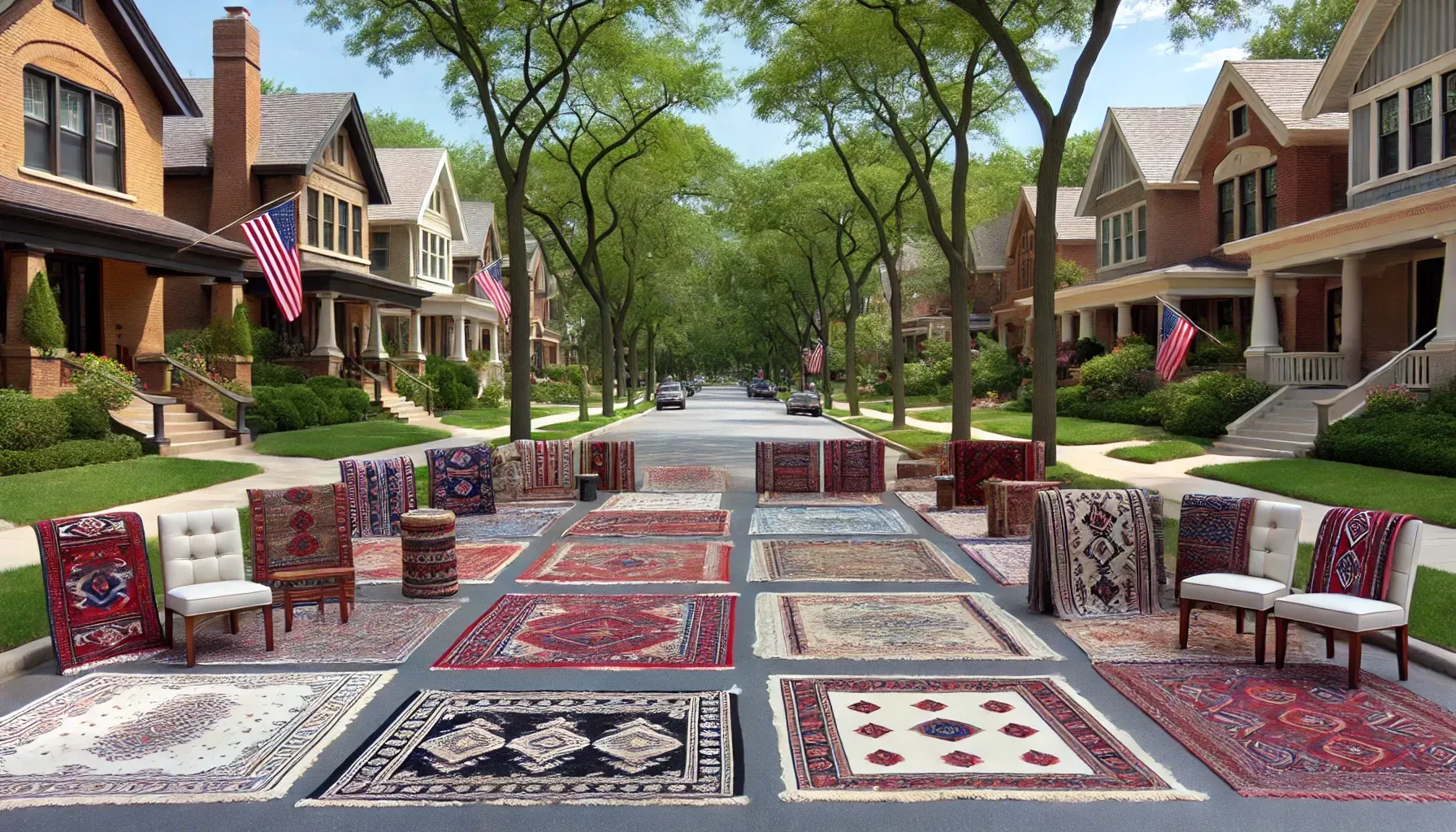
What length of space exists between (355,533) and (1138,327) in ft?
109

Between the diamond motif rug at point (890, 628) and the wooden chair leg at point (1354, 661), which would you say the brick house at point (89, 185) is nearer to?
the diamond motif rug at point (890, 628)

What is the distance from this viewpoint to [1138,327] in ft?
131

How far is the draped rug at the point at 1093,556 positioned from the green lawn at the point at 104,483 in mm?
12184

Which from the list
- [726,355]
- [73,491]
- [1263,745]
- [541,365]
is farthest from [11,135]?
[726,355]

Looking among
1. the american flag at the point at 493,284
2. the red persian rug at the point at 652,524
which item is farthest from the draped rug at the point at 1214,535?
the american flag at the point at 493,284

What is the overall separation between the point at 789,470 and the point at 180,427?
14.1 meters

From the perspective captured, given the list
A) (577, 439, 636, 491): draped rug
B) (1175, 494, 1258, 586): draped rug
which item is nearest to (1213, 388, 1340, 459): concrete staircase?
(577, 439, 636, 491): draped rug

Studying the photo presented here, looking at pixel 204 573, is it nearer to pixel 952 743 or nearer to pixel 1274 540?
pixel 952 743

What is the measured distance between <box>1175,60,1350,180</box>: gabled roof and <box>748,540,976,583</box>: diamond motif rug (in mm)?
21038

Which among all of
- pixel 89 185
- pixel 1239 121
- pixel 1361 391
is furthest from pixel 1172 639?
pixel 1239 121

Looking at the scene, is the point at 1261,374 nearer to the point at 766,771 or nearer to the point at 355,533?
the point at 355,533

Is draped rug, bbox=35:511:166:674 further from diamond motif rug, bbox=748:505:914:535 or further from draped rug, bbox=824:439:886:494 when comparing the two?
draped rug, bbox=824:439:886:494

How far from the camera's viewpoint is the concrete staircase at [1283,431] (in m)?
22.5

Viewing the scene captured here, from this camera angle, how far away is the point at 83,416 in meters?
20.7
